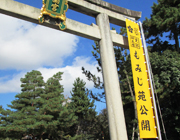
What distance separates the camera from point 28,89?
11789 millimetres

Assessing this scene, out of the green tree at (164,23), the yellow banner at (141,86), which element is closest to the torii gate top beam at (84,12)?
the yellow banner at (141,86)

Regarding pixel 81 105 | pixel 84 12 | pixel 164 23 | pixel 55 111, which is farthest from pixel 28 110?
pixel 164 23

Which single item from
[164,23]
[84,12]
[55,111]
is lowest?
[55,111]

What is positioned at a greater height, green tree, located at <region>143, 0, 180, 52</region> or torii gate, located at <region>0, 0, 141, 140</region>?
green tree, located at <region>143, 0, 180, 52</region>

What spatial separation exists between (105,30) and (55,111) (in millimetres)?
8564

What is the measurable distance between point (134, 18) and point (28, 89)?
9778 millimetres

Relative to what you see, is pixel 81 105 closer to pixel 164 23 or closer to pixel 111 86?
pixel 164 23

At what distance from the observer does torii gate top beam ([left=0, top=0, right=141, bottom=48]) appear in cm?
311

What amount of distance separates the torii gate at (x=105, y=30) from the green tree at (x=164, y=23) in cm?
580

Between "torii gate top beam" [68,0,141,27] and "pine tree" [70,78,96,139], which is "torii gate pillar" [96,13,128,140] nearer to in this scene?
"torii gate top beam" [68,0,141,27]

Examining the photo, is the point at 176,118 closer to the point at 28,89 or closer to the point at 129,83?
the point at 129,83

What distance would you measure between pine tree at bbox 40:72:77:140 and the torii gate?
778cm

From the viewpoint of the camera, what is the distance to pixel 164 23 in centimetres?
932

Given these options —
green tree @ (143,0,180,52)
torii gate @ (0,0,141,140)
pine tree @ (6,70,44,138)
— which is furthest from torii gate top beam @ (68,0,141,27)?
pine tree @ (6,70,44,138)
